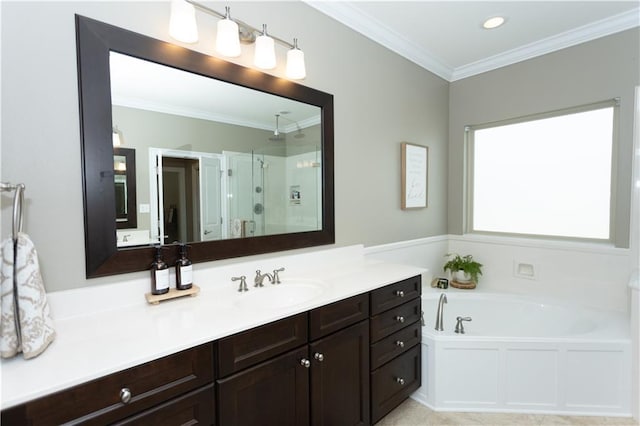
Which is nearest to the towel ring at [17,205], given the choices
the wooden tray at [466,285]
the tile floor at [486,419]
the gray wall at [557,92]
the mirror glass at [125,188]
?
the mirror glass at [125,188]

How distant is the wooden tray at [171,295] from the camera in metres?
1.26

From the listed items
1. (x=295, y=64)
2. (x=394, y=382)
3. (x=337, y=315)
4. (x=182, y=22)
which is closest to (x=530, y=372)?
(x=394, y=382)

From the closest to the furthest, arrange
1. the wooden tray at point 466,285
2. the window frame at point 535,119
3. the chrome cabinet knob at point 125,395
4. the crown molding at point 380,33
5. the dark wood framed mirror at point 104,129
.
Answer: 1. the chrome cabinet knob at point 125,395
2. the dark wood framed mirror at point 104,129
3. the crown molding at point 380,33
4. the window frame at point 535,119
5. the wooden tray at point 466,285

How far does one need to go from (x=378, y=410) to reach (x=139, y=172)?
1.71 meters

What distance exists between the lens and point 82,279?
1185mm

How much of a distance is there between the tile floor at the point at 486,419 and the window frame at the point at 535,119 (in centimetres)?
124

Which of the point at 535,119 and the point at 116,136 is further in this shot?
the point at 535,119

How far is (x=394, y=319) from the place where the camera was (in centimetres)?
176

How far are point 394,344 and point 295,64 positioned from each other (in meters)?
1.68

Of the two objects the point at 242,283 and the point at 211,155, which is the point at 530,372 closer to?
the point at 242,283

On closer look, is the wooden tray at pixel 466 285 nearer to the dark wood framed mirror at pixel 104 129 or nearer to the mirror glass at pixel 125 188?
the dark wood framed mirror at pixel 104 129

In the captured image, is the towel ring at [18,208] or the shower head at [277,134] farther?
the shower head at [277,134]

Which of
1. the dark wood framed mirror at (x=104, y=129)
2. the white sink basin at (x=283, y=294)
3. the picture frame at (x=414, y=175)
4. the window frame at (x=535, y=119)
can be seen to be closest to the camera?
the dark wood framed mirror at (x=104, y=129)

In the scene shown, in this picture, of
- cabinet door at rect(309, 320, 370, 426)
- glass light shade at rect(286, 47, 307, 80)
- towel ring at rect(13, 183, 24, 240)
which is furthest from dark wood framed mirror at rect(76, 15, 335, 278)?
cabinet door at rect(309, 320, 370, 426)
